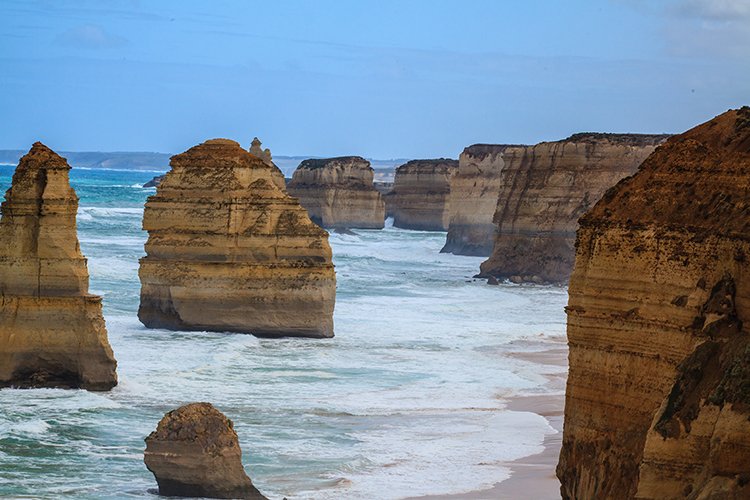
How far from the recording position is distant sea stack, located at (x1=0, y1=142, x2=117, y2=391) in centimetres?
2533

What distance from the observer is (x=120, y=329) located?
3578cm

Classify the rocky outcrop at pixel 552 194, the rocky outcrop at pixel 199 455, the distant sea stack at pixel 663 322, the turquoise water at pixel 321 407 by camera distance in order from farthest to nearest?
the rocky outcrop at pixel 552 194 → the turquoise water at pixel 321 407 → the rocky outcrop at pixel 199 455 → the distant sea stack at pixel 663 322

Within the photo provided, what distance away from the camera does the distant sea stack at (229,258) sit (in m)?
34.6

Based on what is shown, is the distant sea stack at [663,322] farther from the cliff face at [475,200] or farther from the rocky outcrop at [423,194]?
the rocky outcrop at [423,194]

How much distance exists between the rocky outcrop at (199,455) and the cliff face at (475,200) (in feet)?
197

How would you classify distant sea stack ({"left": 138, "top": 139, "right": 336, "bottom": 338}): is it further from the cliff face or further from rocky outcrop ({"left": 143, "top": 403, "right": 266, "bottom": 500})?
the cliff face

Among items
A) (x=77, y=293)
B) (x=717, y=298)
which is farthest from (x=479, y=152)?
(x=717, y=298)

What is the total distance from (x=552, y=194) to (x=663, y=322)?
4574cm

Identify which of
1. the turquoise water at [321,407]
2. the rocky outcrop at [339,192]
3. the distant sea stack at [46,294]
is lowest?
the turquoise water at [321,407]

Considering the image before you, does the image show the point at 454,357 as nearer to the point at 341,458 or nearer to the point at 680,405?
the point at 341,458

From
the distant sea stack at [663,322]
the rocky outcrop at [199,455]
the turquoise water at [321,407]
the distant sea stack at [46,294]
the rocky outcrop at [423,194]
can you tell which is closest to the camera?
the distant sea stack at [663,322]

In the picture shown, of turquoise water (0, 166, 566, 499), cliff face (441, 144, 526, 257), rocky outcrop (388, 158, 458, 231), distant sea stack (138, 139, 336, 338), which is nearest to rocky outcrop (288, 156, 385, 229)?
rocky outcrop (388, 158, 458, 231)

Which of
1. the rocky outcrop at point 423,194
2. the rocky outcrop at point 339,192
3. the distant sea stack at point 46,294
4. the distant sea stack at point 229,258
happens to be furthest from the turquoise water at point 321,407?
the rocky outcrop at point 423,194

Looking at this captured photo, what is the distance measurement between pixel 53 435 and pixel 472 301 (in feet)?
94.9
